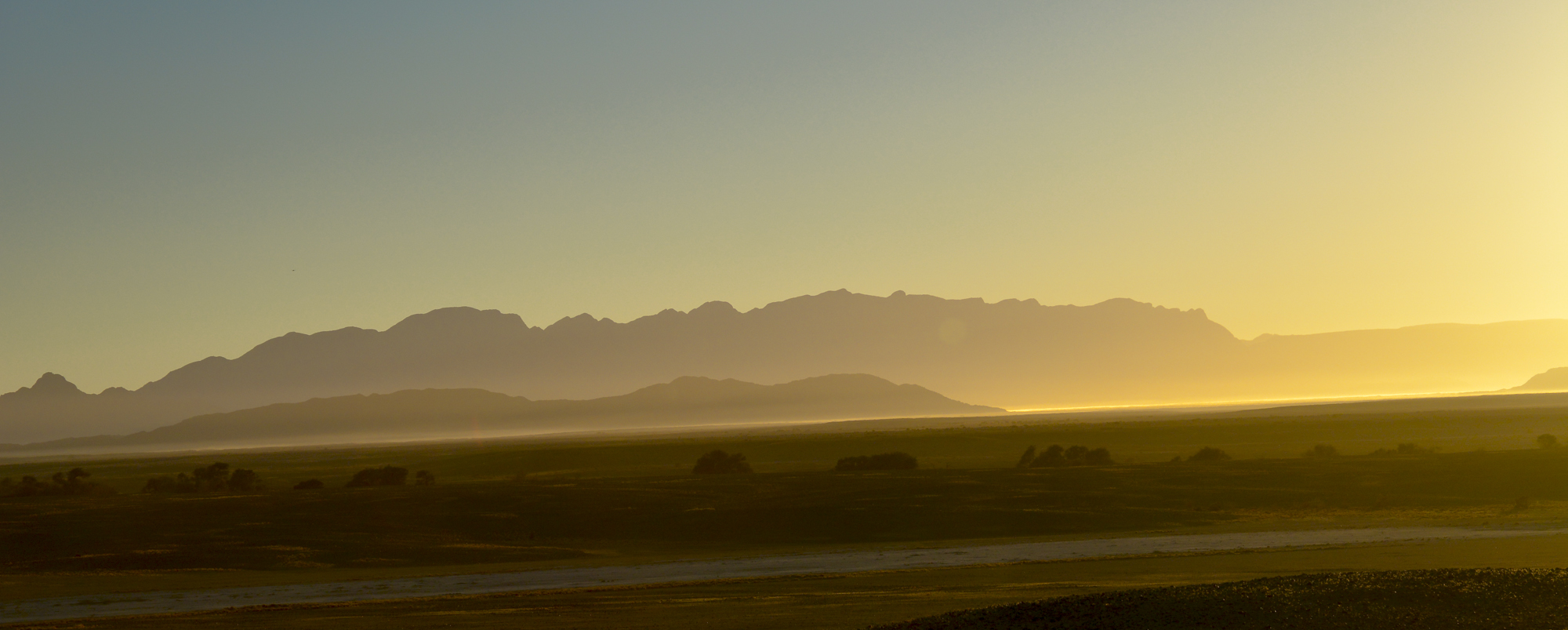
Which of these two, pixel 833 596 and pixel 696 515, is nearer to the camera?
pixel 833 596

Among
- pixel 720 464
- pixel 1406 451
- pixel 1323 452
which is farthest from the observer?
pixel 1323 452

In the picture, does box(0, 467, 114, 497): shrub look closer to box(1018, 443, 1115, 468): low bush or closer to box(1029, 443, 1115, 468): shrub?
box(1018, 443, 1115, 468): low bush

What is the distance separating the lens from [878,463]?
57844mm

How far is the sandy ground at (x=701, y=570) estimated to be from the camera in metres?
23.6

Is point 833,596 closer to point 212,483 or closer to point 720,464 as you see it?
point 720,464

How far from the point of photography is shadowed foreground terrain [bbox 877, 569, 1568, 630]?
40.3ft

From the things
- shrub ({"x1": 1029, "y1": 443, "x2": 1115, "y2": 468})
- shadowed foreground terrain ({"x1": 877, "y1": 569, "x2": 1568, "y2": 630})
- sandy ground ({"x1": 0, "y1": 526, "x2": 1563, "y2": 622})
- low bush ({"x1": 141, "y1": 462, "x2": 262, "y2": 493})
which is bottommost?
sandy ground ({"x1": 0, "y1": 526, "x2": 1563, "y2": 622})

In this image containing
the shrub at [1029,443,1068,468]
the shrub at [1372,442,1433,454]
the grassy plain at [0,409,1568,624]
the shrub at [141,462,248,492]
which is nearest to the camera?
the grassy plain at [0,409,1568,624]

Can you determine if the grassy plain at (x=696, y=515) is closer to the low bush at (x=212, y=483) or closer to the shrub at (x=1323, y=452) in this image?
the shrub at (x=1323, y=452)

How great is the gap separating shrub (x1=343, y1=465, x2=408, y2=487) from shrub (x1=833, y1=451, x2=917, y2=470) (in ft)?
67.9

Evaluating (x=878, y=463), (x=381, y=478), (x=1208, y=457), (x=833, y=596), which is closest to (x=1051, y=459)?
(x=1208, y=457)

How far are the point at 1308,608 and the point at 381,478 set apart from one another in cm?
5247

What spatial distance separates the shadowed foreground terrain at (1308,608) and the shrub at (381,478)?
161 ft

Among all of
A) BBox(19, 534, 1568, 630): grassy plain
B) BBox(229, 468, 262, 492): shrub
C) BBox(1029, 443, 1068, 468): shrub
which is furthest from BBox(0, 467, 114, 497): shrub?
BBox(1029, 443, 1068, 468): shrub
